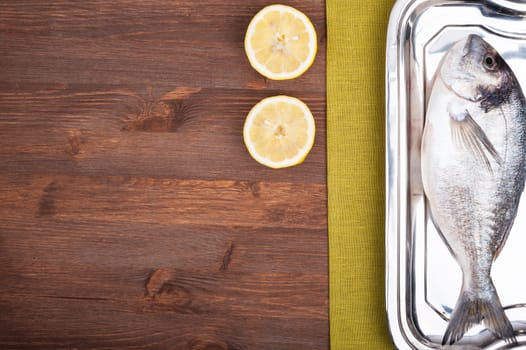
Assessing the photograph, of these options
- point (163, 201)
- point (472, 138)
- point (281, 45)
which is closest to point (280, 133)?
point (281, 45)

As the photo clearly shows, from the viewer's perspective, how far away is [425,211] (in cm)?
163

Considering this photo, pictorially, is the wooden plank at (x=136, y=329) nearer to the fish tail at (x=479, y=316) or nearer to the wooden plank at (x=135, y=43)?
the fish tail at (x=479, y=316)

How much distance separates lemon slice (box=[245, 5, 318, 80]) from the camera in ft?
5.20

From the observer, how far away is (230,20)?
1691 millimetres

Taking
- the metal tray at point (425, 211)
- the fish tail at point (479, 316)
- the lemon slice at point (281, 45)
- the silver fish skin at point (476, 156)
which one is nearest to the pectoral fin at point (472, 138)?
the silver fish skin at point (476, 156)

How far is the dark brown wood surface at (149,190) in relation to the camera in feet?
5.58

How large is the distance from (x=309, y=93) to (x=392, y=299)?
0.75 meters

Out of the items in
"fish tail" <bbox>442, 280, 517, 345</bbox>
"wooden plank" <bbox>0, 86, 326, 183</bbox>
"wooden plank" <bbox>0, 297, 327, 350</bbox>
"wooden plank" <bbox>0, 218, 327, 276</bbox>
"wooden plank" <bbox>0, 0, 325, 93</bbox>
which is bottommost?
"fish tail" <bbox>442, 280, 517, 345</bbox>

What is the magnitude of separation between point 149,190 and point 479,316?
1.18m

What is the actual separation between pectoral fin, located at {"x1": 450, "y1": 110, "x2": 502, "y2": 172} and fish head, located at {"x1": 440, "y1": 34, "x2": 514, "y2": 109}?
66 millimetres

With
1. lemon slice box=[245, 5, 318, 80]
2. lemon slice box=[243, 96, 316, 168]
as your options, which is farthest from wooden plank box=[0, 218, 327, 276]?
lemon slice box=[245, 5, 318, 80]

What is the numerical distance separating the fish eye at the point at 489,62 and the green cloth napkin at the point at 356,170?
32 centimetres

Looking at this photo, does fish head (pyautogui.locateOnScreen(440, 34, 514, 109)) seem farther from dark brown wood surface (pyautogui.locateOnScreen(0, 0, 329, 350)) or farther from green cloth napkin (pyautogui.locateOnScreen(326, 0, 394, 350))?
dark brown wood surface (pyautogui.locateOnScreen(0, 0, 329, 350))

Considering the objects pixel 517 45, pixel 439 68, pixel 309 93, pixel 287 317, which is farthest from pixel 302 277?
pixel 517 45
